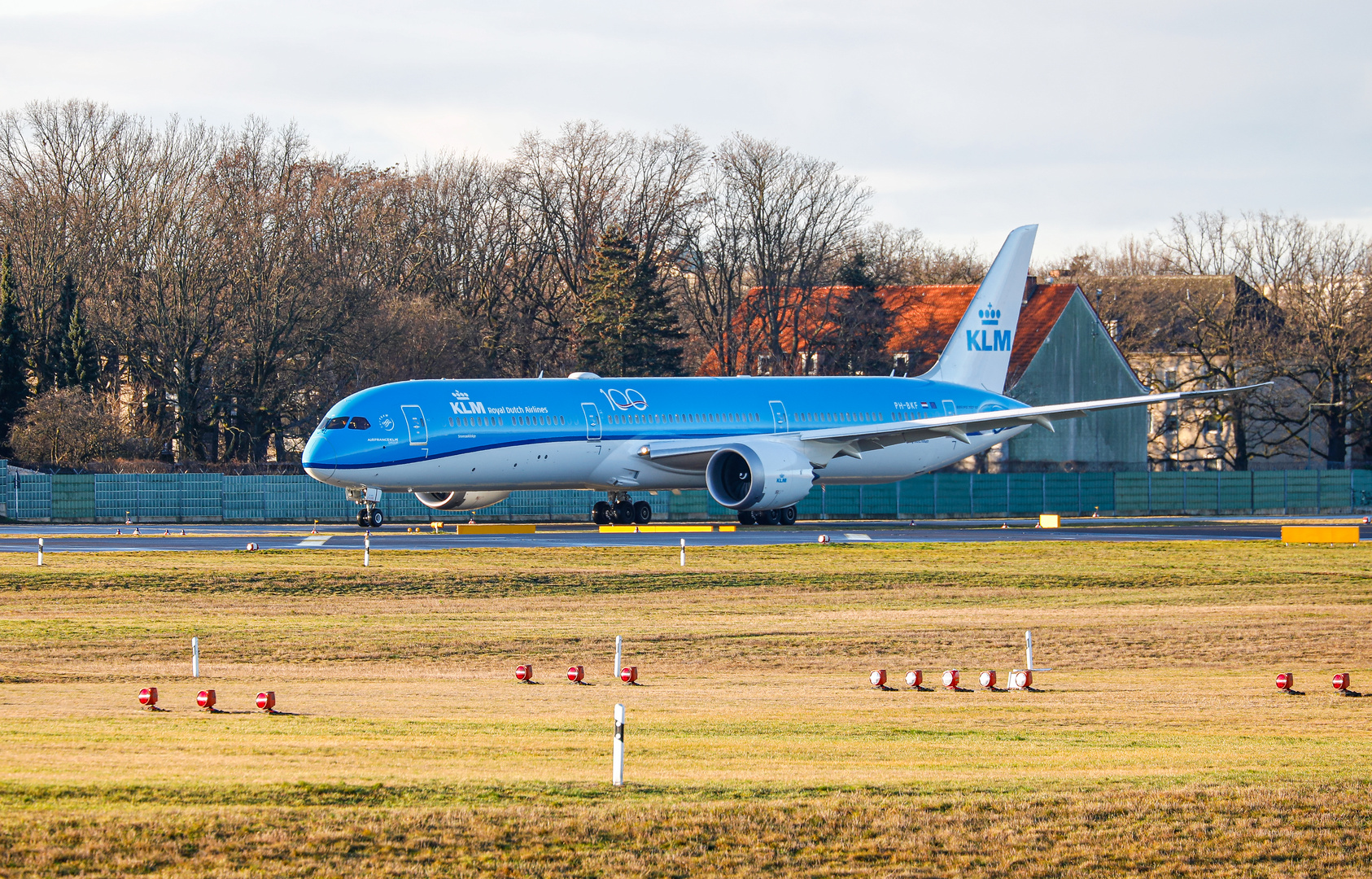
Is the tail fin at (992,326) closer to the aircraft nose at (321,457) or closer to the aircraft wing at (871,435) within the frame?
the aircraft wing at (871,435)

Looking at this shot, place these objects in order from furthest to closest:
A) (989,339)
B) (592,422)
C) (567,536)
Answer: (989,339), (592,422), (567,536)

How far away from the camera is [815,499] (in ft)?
A: 189

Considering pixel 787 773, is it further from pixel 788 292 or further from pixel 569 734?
pixel 788 292

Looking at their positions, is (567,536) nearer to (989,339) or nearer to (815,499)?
(815,499)

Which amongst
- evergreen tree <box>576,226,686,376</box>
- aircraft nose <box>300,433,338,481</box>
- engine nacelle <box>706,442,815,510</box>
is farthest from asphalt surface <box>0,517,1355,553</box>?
evergreen tree <box>576,226,686,376</box>

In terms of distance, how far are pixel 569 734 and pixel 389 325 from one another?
182 ft

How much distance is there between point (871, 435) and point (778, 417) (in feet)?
8.93

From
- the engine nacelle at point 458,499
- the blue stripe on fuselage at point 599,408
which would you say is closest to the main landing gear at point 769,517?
the blue stripe on fuselage at point 599,408

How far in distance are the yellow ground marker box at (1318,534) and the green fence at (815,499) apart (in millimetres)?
15431

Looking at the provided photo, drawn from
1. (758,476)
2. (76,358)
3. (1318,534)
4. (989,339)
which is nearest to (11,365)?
(76,358)

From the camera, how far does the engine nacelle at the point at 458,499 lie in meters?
46.0

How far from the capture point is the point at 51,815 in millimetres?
11844

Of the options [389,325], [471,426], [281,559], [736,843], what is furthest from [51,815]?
[389,325]

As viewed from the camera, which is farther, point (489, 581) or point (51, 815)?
point (489, 581)
